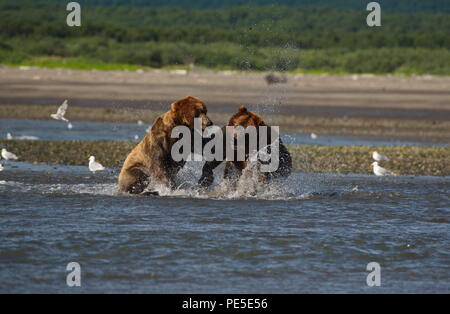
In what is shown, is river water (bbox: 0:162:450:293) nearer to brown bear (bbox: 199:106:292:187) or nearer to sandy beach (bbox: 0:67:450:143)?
brown bear (bbox: 199:106:292:187)

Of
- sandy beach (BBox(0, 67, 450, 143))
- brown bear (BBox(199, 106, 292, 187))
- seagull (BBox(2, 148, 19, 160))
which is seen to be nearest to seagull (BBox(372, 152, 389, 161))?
sandy beach (BBox(0, 67, 450, 143))

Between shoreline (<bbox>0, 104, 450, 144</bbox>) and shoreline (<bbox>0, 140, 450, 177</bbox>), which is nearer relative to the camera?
shoreline (<bbox>0, 140, 450, 177</bbox>)

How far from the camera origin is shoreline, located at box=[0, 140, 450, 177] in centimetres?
1318

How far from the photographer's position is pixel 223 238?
763 centimetres

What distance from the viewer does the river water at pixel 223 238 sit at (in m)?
6.45

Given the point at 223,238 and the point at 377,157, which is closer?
the point at 223,238

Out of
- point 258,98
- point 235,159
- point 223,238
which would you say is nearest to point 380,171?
point 235,159

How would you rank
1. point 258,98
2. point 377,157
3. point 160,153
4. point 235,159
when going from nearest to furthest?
1. point 160,153
2. point 235,159
3. point 377,157
4. point 258,98

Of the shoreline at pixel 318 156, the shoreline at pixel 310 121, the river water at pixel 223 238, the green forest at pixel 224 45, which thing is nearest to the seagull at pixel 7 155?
the shoreline at pixel 318 156

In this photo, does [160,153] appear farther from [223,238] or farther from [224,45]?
[224,45]

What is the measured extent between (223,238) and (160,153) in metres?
2.18

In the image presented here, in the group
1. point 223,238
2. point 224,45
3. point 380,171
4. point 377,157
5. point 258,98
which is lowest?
point 223,238

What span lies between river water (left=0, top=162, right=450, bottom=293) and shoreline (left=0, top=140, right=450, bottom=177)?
242 cm
